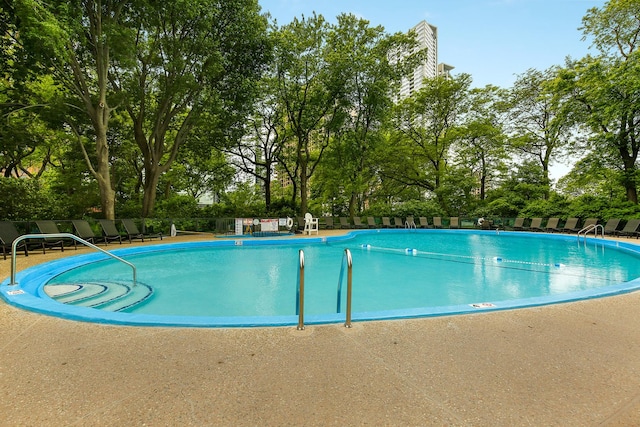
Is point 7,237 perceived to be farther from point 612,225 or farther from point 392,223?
point 612,225

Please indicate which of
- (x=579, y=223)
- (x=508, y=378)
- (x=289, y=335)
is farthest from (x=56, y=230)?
(x=579, y=223)

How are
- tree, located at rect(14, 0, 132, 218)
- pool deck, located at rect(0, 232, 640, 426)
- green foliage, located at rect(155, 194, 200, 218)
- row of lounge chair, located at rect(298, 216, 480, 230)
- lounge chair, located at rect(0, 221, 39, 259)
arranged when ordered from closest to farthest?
pool deck, located at rect(0, 232, 640, 426) < lounge chair, located at rect(0, 221, 39, 259) < tree, located at rect(14, 0, 132, 218) < green foliage, located at rect(155, 194, 200, 218) < row of lounge chair, located at rect(298, 216, 480, 230)

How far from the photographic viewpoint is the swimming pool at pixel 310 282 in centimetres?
354

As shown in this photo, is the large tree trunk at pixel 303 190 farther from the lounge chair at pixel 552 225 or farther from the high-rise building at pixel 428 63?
the lounge chair at pixel 552 225

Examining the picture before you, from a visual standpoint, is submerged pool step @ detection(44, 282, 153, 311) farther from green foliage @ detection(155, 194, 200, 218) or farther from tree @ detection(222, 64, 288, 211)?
tree @ detection(222, 64, 288, 211)

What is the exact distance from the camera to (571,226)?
16062mm

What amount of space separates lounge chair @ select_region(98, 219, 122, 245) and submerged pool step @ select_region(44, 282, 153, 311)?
235 inches

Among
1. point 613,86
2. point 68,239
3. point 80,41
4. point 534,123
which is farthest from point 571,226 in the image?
point 80,41

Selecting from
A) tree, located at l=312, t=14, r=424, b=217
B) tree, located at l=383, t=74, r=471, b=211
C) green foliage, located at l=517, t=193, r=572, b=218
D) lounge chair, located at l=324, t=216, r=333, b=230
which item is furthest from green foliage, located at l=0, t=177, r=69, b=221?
green foliage, located at l=517, t=193, r=572, b=218

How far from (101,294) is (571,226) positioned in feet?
65.7

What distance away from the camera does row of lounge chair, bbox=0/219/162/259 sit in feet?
24.8

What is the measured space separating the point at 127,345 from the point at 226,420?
55.8 inches

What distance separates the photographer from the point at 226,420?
63.6 inches

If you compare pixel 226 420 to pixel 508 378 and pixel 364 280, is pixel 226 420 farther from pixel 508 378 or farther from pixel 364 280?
pixel 364 280
